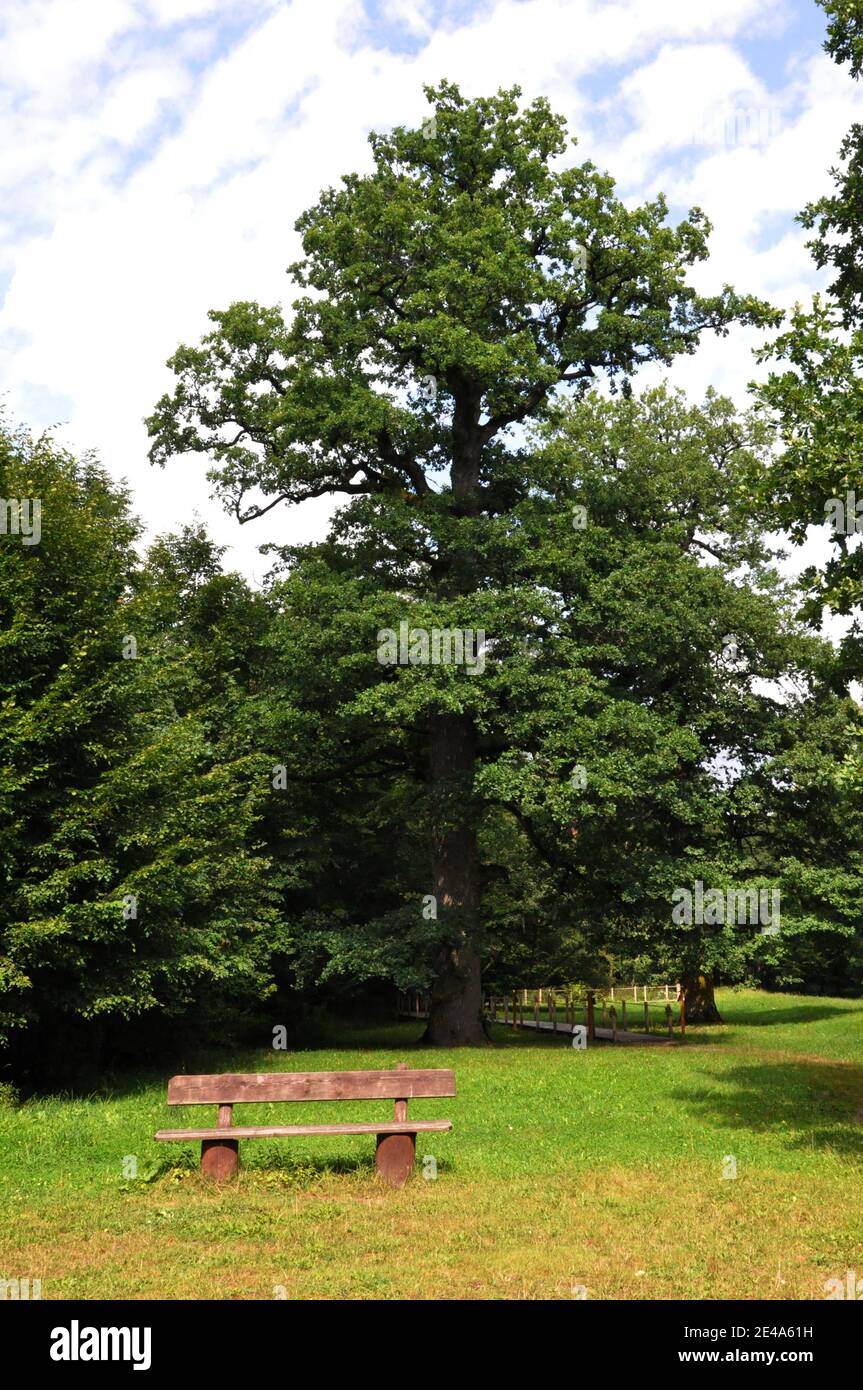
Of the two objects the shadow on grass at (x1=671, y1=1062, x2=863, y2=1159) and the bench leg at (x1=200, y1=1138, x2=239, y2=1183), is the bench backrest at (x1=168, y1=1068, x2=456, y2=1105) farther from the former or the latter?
the shadow on grass at (x1=671, y1=1062, x2=863, y2=1159)

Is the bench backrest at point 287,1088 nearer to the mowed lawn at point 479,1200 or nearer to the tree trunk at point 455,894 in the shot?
the mowed lawn at point 479,1200

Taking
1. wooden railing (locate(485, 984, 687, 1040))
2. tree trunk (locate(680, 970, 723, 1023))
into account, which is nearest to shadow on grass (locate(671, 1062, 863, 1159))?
wooden railing (locate(485, 984, 687, 1040))

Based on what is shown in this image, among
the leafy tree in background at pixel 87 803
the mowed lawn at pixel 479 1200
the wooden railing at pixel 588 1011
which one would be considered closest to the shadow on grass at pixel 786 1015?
the wooden railing at pixel 588 1011

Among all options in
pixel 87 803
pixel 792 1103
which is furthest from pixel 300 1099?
pixel 792 1103

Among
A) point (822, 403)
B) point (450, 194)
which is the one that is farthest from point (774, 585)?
point (822, 403)

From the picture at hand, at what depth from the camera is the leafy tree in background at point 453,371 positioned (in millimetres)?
25766

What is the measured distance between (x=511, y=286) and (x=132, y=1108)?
18.3 metres

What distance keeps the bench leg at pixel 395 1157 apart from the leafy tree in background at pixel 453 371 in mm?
13520

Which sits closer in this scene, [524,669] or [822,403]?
[822,403]

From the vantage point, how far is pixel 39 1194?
11.2m

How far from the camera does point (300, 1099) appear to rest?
11.5m

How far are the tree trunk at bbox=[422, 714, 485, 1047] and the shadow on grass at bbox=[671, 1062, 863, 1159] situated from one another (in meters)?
7.28

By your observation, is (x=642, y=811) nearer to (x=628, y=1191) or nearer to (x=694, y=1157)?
(x=694, y=1157)

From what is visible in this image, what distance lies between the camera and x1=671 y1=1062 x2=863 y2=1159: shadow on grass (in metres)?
14.2
